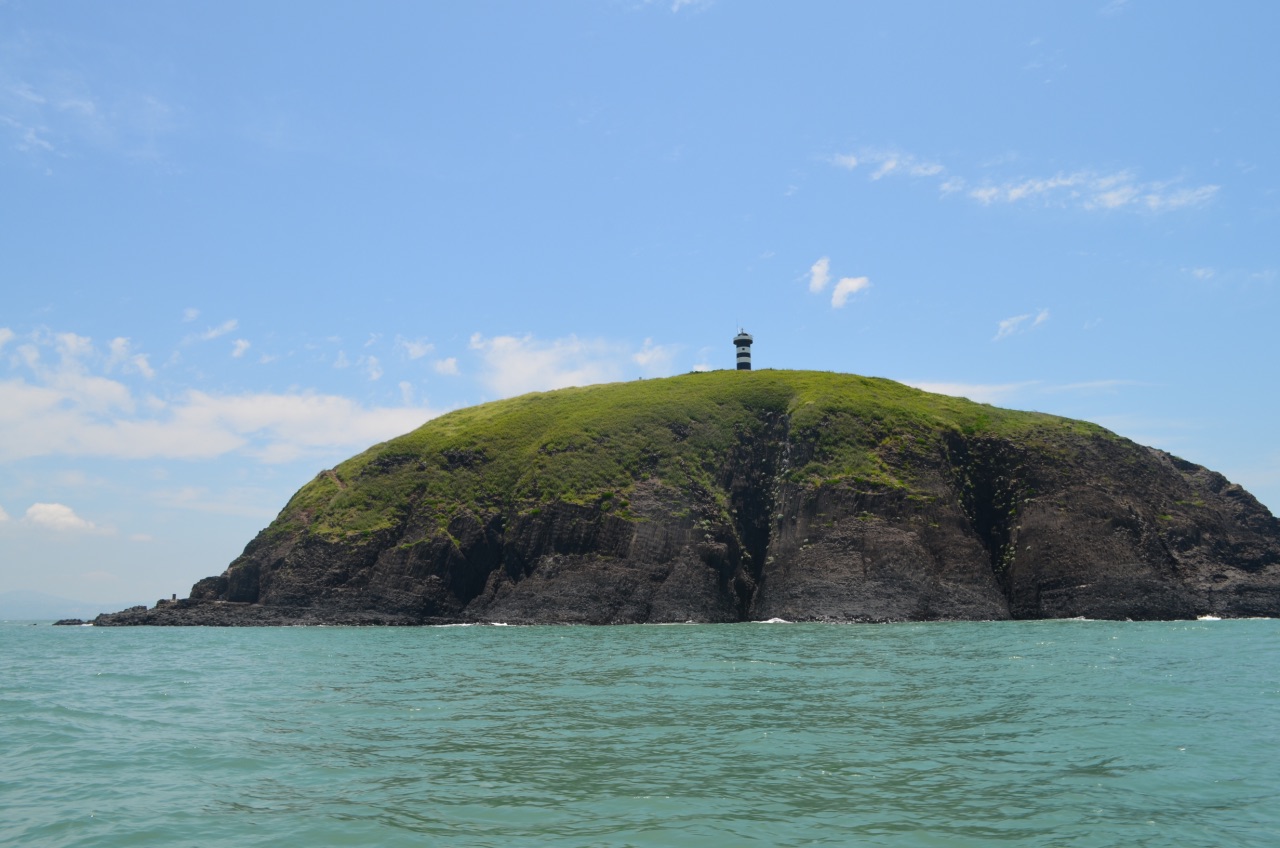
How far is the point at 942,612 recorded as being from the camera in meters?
81.5

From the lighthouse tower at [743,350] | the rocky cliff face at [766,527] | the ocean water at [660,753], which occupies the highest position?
the lighthouse tower at [743,350]

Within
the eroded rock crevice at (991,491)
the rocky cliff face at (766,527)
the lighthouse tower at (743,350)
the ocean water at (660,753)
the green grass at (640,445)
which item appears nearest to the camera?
the ocean water at (660,753)

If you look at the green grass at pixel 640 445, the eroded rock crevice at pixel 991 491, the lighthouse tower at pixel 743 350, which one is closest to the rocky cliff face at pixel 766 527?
the eroded rock crevice at pixel 991 491

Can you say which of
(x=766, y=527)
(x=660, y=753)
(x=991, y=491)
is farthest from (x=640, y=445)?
(x=660, y=753)

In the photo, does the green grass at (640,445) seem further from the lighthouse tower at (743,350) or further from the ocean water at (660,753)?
the ocean water at (660,753)

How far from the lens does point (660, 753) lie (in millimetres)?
20125

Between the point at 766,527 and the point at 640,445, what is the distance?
1882cm

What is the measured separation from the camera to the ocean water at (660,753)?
14570mm

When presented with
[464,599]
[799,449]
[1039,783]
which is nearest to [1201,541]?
[799,449]

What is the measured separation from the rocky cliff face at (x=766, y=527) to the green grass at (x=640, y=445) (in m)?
0.35

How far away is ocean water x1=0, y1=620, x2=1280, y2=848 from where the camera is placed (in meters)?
14.6

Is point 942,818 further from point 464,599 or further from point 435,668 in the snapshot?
point 464,599

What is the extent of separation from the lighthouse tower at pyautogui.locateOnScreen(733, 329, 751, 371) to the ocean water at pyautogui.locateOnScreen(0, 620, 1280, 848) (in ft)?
352

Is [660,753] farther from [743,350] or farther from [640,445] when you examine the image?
[743,350]
